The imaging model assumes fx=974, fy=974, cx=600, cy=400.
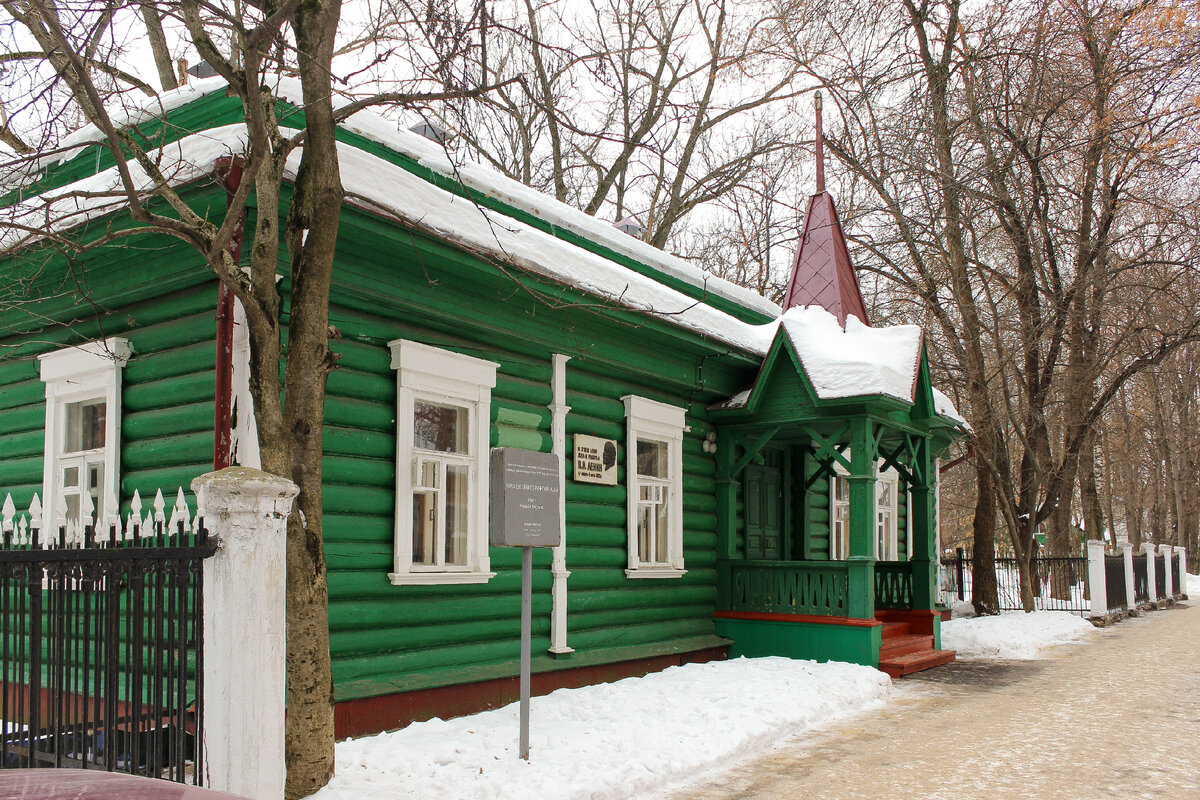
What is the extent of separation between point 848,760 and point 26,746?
4986 mm

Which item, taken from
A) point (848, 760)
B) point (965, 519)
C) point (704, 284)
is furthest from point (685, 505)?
point (965, 519)

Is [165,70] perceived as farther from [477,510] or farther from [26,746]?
[26,746]

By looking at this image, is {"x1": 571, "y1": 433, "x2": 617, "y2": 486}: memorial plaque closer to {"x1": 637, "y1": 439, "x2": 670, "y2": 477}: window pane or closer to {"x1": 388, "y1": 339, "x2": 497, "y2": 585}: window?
{"x1": 637, "y1": 439, "x2": 670, "y2": 477}: window pane

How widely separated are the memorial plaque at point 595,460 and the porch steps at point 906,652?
12.4ft

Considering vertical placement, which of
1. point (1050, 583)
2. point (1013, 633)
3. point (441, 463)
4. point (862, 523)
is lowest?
point (1013, 633)

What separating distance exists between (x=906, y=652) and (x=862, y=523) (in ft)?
6.94

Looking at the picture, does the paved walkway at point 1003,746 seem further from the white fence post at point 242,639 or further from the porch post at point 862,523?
the white fence post at point 242,639

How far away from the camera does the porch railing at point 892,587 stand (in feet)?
43.2

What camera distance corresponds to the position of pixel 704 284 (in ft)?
39.9

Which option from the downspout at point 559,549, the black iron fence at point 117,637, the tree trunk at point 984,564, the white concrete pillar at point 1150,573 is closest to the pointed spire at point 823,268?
the downspout at point 559,549

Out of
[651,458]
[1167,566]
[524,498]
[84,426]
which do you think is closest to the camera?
[524,498]

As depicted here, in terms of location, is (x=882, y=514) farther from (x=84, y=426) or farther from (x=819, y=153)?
(x=84, y=426)

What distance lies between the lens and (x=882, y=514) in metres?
16.5

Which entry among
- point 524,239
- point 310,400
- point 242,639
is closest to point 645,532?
point 524,239
